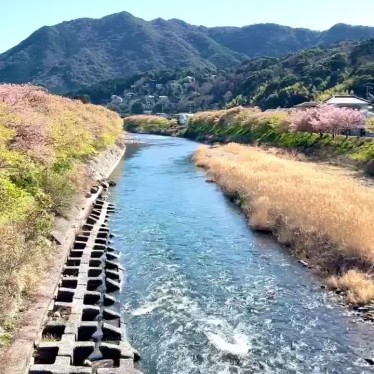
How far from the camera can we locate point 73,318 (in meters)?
16.9

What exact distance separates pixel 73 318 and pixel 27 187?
35.6 ft

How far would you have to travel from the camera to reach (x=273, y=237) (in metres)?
30.0

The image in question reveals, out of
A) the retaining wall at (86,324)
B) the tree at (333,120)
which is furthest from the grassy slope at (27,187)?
the tree at (333,120)

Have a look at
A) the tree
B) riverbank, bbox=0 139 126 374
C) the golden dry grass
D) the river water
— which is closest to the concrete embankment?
riverbank, bbox=0 139 126 374

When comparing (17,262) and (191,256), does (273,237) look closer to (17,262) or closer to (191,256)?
(191,256)

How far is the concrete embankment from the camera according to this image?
14.0 metres

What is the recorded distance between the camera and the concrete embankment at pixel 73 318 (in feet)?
45.9

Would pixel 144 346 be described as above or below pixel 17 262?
below

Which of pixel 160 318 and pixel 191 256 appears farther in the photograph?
pixel 191 256

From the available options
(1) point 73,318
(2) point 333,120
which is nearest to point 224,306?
(1) point 73,318

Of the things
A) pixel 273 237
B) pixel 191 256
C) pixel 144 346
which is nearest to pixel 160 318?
pixel 144 346

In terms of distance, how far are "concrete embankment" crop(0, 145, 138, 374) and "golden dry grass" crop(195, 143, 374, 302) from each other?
10107 millimetres

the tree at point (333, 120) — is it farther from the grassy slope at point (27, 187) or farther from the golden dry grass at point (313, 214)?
the grassy slope at point (27, 187)

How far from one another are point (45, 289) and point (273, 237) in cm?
1588
